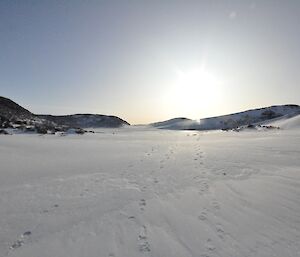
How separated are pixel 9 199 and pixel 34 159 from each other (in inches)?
184

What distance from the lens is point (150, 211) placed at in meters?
5.21

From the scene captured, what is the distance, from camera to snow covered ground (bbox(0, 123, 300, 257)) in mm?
3922

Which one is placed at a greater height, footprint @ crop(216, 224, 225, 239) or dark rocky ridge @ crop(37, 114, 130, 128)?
dark rocky ridge @ crop(37, 114, 130, 128)

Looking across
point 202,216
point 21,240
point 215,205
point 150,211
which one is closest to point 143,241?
point 150,211

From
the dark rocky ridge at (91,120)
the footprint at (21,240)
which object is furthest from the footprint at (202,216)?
the dark rocky ridge at (91,120)

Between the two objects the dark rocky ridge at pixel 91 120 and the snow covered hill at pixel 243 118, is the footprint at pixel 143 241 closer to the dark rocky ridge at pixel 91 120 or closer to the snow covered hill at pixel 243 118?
the snow covered hill at pixel 243 118

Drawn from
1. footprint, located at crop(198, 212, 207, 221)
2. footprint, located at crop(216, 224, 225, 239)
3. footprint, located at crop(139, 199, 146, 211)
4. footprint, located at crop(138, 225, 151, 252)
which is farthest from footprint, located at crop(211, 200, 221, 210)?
footprint, located at crop(138, 225, 151, 252)

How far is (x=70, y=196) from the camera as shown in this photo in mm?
6035

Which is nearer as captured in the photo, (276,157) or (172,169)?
(172,169)

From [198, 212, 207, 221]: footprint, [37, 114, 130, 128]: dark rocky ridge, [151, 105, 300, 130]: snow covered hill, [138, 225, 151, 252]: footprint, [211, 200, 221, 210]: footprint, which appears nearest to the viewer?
[138, 225, 151, 252]: footprint

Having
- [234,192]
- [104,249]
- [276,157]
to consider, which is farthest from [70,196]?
[276,157]

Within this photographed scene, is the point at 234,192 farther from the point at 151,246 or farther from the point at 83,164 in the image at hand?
the point at 83,164

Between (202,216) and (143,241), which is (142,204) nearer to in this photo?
(202,216)

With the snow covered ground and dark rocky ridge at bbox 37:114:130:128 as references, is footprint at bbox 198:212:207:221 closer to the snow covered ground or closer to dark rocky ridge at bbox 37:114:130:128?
the snow covered ground
